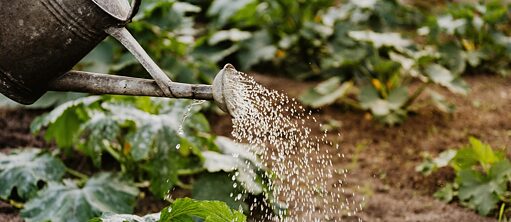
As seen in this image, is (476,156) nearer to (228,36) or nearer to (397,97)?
(397,97)

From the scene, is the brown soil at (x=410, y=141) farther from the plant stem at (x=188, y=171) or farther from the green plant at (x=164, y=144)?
the plant stem at (x=188, y=171)

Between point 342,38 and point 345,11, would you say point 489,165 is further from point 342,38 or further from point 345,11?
point 345,11

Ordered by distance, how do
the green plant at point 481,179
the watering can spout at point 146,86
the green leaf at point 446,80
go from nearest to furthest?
1. the watering can spout at point 146,86
2. the green plant at point 481,179
3. the green leaf at point 446,80

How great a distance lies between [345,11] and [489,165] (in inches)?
72.4

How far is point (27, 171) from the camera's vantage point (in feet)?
9.44

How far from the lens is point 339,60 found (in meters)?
4.38

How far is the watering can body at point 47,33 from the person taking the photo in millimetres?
2029

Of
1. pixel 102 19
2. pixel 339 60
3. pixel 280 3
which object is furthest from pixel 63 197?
pixel 280 3

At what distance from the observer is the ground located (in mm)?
3191

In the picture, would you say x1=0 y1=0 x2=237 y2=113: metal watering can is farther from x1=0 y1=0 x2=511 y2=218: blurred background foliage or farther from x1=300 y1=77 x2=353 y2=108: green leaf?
x1=300 y1=77 x2=353 y2=108: green leaf

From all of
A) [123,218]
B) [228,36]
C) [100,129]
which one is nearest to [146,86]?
[123,218]

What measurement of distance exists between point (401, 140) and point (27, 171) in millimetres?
1909

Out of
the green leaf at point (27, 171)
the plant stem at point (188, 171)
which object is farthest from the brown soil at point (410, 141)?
the green leaf at point (27, 171)

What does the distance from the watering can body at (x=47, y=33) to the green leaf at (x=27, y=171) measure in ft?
2.60
